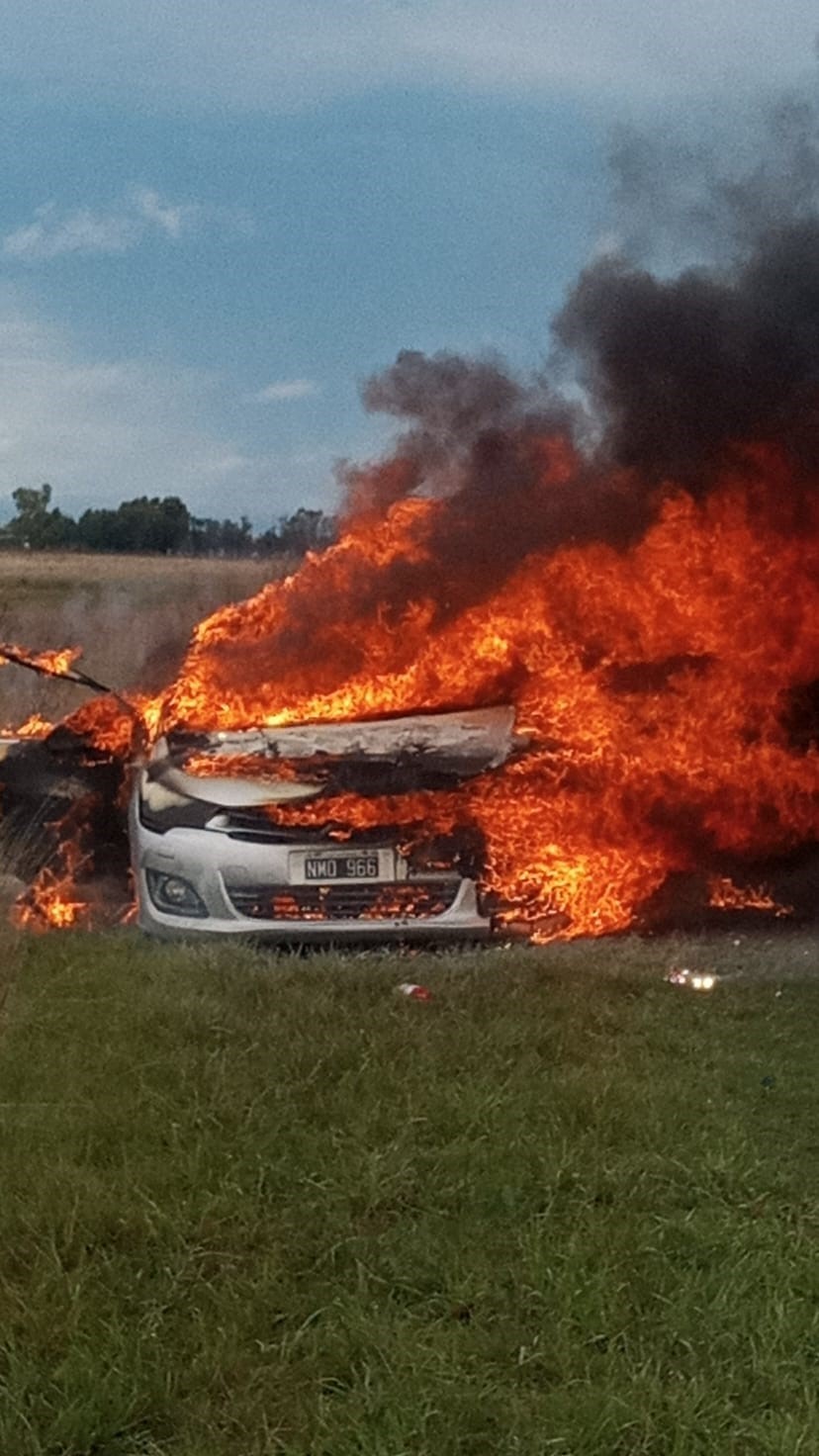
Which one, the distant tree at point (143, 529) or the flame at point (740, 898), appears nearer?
the flame at point (740, 898)

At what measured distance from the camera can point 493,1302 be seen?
12.8ft

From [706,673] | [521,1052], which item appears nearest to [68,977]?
[521,1052]

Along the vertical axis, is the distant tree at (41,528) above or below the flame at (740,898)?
above

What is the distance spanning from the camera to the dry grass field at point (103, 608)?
16.7 metres

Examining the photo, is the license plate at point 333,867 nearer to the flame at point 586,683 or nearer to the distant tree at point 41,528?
the flame at point 586,683

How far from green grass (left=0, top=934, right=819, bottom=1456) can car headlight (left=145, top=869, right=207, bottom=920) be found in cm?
90

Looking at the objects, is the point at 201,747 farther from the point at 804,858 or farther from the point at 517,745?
the point at 804,858

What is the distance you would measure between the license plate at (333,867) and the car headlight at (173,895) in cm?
61

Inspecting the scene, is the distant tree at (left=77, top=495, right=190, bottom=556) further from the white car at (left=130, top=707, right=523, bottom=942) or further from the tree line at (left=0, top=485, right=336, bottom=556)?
the white car at (left=130, top=707, right=523, bottom=942)

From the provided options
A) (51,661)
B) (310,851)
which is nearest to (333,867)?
(310,851)

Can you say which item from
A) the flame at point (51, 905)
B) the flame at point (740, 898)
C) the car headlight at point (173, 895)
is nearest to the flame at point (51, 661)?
the flame at point (51, 905)

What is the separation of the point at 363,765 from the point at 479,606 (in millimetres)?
2263

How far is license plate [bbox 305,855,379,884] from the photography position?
7.74 m

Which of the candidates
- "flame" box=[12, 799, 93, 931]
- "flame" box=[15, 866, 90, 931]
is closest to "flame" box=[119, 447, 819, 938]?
"flame" box=[12, 799, 93, 931]
